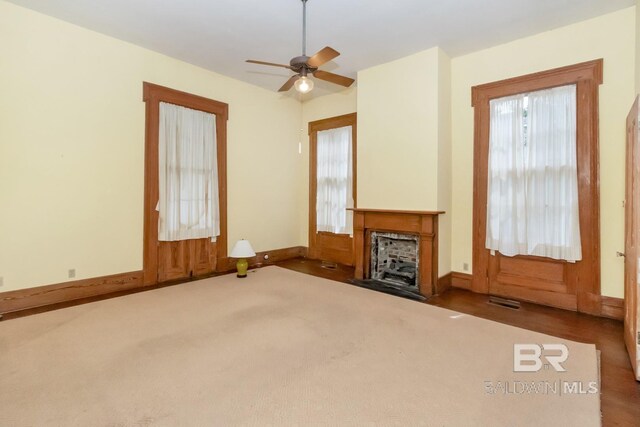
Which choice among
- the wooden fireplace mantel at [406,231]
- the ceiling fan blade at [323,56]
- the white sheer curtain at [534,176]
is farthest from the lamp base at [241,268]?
the white sheer curtain at [534,176]

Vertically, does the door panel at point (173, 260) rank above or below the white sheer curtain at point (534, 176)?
below

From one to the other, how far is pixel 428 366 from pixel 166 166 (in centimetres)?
430

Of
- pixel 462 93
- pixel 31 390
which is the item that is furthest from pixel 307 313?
pixel 462 93

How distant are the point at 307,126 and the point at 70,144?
413 centimetres

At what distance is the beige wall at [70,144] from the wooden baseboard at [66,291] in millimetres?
80

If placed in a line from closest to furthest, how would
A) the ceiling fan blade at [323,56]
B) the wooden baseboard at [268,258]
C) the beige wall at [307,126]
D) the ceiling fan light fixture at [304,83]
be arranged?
1. the ceiling fan blade at [323,56]
2. the ceiling fan light fixture at [304,83]
3. the wooden baseboard at [268,258]
4. the beige wall at [307,126]

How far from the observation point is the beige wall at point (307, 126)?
20.1 feet

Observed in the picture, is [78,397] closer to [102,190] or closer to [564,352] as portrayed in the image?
[102,190]

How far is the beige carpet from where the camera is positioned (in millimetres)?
1829

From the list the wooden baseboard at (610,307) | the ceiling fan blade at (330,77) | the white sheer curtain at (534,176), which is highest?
the ceiling fan blade at (330,77)

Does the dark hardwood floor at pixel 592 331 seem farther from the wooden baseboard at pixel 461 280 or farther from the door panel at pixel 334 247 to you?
the door panel at pixel 334 247

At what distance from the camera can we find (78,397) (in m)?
1.96

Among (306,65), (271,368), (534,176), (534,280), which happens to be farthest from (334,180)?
(271,368)

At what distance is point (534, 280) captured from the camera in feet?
13.0
